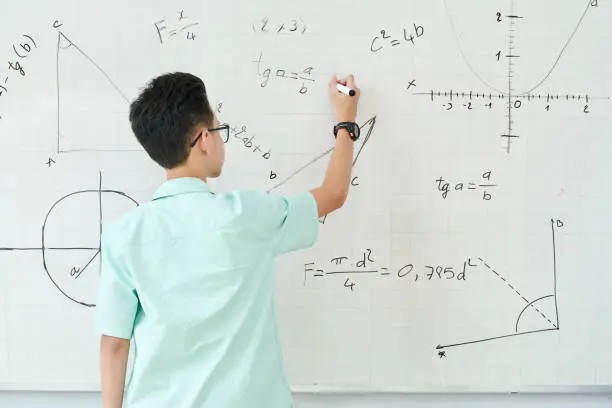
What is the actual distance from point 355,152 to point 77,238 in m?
0.67

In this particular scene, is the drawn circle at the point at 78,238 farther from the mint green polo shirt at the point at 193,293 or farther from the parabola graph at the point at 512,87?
the parabola graph at the point at 512,87

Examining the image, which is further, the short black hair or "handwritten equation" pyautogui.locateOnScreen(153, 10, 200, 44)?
"handwritten equation" pyautogui.locateOnScreen(153, 10, 200, 44)

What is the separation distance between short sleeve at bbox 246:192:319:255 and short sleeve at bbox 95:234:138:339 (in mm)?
257

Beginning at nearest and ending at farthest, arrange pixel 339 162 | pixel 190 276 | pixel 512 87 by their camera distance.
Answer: pixel 190 276
pixel 339 162
pixel 512 87

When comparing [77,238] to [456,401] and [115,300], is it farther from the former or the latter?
[456,401]

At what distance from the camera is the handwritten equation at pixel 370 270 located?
3.92 ft

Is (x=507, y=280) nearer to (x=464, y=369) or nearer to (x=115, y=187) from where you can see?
(x=464, y=369)

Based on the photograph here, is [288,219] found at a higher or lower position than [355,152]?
lower

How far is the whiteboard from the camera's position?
1171 millimetres

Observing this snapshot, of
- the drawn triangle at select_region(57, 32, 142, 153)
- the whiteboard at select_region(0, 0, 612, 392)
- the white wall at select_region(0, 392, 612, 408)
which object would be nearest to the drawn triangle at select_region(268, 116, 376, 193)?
the whiteboard at select_region(0, 0, 612, 392)

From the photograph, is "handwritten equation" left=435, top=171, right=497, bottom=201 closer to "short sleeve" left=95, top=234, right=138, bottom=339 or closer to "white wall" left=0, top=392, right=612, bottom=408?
"white wall" left=0, top=392, right=612, bottom=408

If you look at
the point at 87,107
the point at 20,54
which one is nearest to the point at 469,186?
the point at 87,107

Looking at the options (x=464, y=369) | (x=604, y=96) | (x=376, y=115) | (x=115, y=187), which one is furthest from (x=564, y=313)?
(x=115, y=187)

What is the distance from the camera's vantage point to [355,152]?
118 cm
